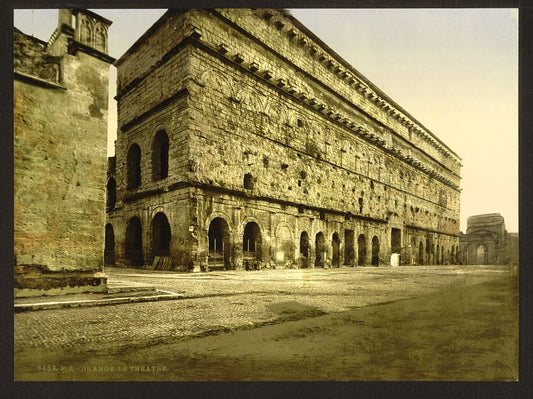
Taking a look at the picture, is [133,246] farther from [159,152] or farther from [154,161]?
[159,152]

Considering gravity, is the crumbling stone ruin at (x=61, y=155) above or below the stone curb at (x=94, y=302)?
above

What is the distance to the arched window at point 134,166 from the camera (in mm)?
13938

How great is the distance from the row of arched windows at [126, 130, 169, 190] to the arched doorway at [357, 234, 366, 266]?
39.3ft

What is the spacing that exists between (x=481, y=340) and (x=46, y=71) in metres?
6.07

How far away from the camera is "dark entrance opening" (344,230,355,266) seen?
18500mm

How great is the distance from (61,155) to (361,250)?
59.2 feet

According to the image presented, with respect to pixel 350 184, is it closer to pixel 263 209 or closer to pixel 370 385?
pixel 263 209

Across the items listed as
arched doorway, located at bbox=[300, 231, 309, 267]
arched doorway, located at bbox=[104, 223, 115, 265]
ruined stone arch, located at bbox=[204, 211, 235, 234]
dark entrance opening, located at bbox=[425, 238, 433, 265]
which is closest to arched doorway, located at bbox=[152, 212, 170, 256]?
ruined stone arch, located at bbox=[204, 211, 235, 234]

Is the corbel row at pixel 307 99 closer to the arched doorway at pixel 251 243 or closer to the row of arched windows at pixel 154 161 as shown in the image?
the row of arched windows at pixel 154 161

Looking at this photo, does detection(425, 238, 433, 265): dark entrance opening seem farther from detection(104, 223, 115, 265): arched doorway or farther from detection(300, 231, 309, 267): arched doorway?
detection(104, 223, 115, 265): arched doorway

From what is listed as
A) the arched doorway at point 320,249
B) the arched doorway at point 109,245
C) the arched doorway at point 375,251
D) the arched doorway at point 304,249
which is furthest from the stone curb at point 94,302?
the arched doorway at point 375,251

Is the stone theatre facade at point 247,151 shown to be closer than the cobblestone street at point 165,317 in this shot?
No

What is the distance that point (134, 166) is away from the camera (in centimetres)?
1405

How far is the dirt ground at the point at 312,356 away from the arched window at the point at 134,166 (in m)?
11.6
